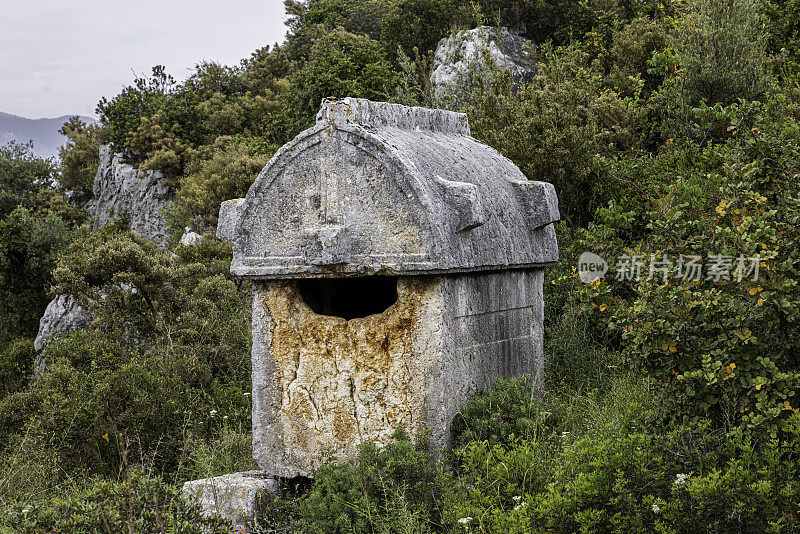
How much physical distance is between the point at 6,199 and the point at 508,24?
12593mm

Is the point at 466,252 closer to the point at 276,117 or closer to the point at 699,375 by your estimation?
the point at 699,375

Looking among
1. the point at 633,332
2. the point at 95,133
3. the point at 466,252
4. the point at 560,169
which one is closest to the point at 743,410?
the point at 633,332

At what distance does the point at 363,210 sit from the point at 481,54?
28.7 ft

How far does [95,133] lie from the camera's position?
21219mm

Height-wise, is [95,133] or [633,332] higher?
[95,133]

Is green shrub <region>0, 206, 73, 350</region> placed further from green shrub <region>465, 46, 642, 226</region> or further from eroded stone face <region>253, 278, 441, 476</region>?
eroded stone face <region>253, 278, 441, 476</region>

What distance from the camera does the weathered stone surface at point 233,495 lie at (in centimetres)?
431

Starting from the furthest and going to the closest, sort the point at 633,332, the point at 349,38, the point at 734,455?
the point at 349,38 < the point at 633,332 < the point at 734,455

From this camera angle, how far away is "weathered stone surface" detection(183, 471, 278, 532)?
14.1 ft

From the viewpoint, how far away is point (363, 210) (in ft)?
14.3

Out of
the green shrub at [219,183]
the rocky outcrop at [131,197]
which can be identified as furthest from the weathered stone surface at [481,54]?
the rocky outcrop at [131,197]

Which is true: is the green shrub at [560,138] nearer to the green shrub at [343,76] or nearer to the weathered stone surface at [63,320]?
the green shrub at [343,76]

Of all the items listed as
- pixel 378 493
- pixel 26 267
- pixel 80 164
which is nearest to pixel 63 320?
pixel 26 267

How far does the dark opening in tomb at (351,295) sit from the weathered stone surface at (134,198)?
1166 centimetres
